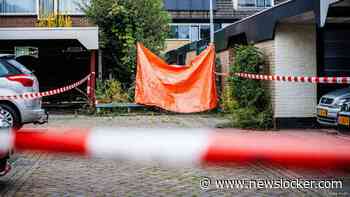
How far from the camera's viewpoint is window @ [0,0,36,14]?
26234 mm

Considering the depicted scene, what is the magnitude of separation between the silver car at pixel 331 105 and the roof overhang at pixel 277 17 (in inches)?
66.9

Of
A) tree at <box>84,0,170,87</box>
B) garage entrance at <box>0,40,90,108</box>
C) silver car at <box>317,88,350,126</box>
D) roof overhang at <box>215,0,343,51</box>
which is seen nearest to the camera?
roof overhang at <box>215,0,343,51</box>

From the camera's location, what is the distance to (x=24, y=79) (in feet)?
38.5

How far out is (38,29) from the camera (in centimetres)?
1914

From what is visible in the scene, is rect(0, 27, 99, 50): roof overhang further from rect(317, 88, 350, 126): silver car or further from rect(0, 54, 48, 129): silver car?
rect(317, 88, 350, 126): silver car

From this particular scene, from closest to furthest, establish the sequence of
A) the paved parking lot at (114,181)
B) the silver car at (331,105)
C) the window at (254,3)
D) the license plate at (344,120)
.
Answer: the paved parking lot at (114,181) → the license plate at (344,120) → the silver car at (331,105) → the window at (254,3)

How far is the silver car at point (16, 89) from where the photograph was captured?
1155 cm

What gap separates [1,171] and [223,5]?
2992cm

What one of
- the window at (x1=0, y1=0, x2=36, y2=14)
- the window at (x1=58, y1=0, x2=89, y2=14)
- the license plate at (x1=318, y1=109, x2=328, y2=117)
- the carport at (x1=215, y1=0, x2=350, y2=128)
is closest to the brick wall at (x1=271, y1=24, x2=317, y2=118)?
the carport at (x1=215, y1=0, x2=350, y2=128)

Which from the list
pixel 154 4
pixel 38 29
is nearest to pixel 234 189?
pixel 38 29

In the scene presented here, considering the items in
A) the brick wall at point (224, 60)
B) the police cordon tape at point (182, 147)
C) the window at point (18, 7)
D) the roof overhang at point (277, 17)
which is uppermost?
the window at point (18, 7)

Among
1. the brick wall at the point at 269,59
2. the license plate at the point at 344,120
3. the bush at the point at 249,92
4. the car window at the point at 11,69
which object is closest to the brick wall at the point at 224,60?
the brick wall at the point at 269,59

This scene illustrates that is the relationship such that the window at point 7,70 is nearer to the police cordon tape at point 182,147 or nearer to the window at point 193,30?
→ the police cordon tape at point 182,147

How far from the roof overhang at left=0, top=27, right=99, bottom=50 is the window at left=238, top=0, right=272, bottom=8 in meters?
17.8
